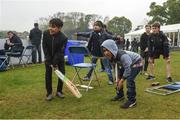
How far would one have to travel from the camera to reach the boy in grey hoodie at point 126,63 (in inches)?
242

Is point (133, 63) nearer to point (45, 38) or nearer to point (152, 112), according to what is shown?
point (152, 112)

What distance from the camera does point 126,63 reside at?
6129 millimetres

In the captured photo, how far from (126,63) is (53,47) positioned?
1.91 meters

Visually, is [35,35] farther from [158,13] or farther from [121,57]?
[158,13]

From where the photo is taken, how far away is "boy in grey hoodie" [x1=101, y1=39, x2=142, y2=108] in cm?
615

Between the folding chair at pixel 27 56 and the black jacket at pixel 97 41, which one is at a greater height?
the black jacket at pixel 97 41

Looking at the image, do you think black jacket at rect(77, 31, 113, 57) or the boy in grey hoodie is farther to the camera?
black jacket at rect(77, 31, 113, 57)

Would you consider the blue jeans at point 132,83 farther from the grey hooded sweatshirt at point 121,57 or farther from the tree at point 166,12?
the tree at point 166,12

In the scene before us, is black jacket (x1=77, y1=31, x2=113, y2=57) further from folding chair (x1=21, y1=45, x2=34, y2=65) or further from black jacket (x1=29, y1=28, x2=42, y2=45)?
black jacket (x1=29, y1=28, x2=42, y2=45)

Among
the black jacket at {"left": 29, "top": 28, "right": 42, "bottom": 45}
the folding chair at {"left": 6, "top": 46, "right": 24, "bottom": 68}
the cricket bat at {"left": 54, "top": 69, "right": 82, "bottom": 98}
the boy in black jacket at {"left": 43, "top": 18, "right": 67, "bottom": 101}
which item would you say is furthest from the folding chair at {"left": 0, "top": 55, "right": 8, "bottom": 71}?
the cricket bat at {"left": 54, "top": 69, "right": 82, "bottom": 98}

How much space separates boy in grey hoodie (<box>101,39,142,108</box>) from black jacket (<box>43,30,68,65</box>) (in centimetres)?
133

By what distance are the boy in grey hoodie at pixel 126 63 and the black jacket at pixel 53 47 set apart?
133 centimetres

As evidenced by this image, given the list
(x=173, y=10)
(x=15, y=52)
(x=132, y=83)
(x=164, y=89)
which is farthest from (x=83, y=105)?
(x=173, y=10)

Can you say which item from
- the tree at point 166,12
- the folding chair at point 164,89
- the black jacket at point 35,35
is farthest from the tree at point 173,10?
the folding chair at point 164,89
